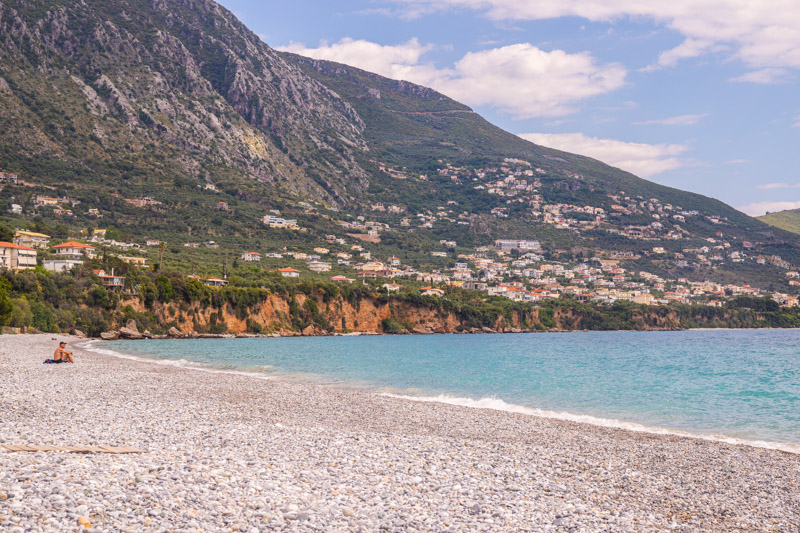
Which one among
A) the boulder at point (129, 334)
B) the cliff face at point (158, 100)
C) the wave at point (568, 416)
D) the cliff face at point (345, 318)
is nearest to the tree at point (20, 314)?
the boulder at point (129, 334)

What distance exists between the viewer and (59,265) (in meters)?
67.9

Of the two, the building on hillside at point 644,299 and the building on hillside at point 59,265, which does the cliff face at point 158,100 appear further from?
the building on hillside at point 644,299

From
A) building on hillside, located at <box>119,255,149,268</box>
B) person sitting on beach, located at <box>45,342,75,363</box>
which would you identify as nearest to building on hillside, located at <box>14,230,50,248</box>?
building on hillside, located at <box>119,255,149,268</box>

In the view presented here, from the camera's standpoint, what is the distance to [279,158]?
493 ft

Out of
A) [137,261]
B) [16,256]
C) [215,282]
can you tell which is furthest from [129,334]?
[137,261]

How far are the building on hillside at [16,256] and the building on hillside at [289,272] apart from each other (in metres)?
33.2

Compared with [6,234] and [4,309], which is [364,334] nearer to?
[6,234]

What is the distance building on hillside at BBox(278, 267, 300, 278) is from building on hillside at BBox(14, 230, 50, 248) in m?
30.9

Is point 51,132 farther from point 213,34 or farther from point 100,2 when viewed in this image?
point 213,34

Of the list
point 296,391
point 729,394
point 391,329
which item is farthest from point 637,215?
point 296,391

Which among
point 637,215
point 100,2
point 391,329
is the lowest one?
point 391,329

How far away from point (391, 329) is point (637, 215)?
4658 inches

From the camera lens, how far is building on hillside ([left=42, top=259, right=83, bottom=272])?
218 ft

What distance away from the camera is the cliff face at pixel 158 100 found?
104m
